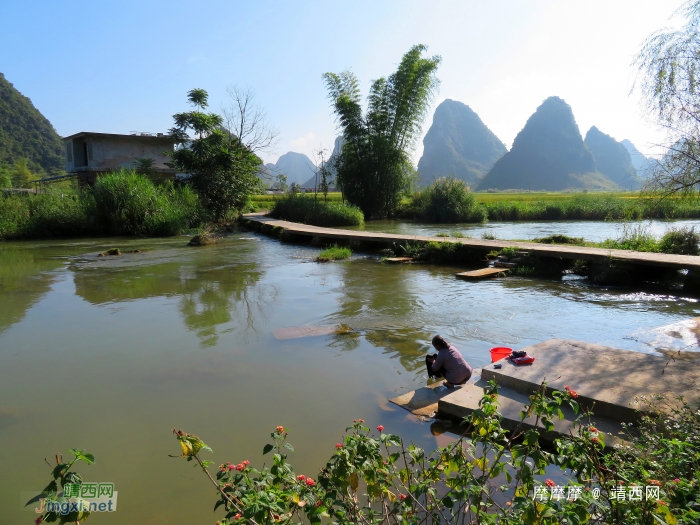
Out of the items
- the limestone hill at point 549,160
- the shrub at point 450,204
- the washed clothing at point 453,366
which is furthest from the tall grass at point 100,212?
the limestone hill at point 549,160

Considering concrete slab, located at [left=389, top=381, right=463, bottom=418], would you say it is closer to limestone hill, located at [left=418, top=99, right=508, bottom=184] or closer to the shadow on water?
the shadow on water

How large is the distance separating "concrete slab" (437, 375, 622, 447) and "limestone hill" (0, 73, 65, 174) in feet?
193

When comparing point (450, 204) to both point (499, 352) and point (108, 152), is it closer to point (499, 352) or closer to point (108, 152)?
point (499, 352)

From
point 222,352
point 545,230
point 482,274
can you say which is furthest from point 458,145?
point 222,352

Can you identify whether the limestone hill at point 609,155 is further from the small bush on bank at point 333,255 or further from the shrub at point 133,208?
the small bush on bank at point 333,255

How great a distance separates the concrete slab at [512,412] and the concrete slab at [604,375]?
0.26ft

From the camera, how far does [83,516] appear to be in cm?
136

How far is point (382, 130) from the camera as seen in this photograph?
23.2 m

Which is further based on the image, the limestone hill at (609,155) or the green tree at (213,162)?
the limestone hill at (609,155)

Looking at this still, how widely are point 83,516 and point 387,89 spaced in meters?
23.7

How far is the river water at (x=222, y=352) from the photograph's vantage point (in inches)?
110

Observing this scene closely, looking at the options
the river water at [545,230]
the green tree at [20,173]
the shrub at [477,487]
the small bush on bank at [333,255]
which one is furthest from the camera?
the green tree at [20,173]

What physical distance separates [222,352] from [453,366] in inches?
98.1

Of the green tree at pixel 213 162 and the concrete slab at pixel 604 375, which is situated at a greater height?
the green tree at pixel 213 162
